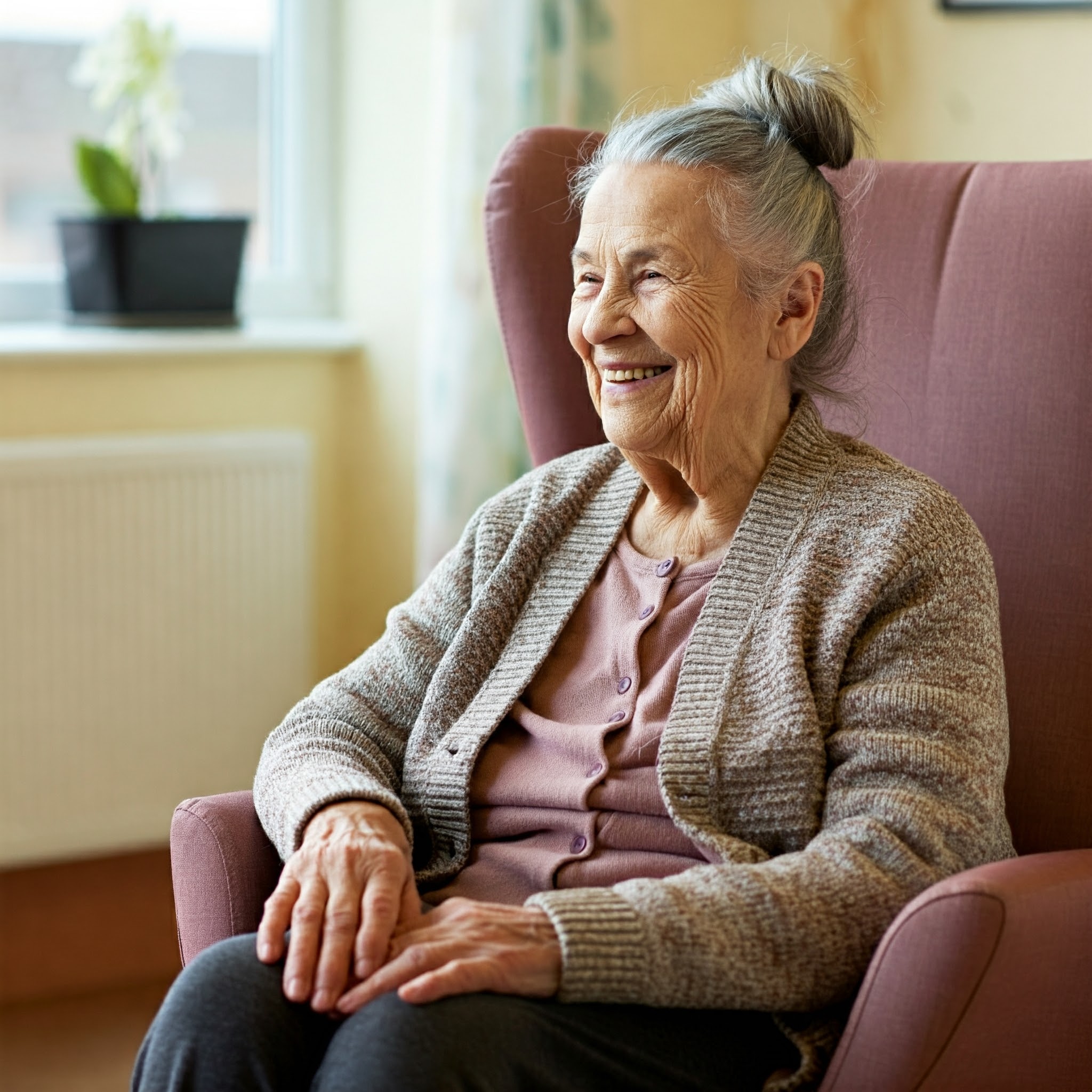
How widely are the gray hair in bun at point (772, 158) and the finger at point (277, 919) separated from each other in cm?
69

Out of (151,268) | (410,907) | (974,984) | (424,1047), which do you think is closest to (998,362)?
(974,984)

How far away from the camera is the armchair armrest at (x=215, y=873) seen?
1426 millimetres

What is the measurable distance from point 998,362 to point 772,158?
358mm

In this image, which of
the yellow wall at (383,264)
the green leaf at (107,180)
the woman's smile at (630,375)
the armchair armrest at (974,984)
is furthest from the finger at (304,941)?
the green leaf at (107,180)

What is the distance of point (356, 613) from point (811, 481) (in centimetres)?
154

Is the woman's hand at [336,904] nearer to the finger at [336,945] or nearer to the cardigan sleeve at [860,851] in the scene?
the finger at [336,945]

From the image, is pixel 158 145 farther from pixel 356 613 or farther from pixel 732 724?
pixel 732 724

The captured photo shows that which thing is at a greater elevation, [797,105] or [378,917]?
[797,105]

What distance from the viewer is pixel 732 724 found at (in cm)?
138

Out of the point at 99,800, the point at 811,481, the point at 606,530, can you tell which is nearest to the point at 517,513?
the point at 606,530

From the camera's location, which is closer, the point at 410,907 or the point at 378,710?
the point at 410,907

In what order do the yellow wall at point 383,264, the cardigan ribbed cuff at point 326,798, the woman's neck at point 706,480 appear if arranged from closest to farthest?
the cardigan ribbed cuff at point 326,798 < the woman's neck at point 706,480 < the yellow wall at point 383,264

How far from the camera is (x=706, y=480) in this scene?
1.51 meters

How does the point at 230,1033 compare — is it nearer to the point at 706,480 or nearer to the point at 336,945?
the point at 336,945
